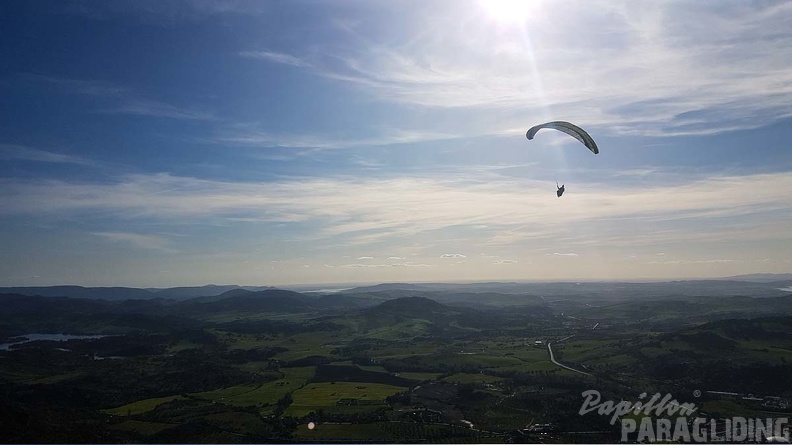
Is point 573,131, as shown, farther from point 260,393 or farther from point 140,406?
point 140,406

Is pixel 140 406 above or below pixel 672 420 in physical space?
below

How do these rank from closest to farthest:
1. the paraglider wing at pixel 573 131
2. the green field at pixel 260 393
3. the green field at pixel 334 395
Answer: the paraglider wing at pixel 573 131 < the green field at pixel 334 395 < the green field at pixel 260 393

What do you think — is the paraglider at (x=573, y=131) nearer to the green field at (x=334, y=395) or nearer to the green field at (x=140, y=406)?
the green field at (x=334, y=395)

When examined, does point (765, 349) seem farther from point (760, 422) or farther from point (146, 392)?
point (146, 392)

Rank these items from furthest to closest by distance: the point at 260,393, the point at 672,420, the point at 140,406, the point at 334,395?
the point at 260,393
the point at 334,395
the point at 140,406
the point at 672,420

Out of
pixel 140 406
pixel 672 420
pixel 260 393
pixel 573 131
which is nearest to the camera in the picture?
pixel 573 131

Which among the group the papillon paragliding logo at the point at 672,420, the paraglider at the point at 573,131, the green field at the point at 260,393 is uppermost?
the paraglider at the point at 573,131

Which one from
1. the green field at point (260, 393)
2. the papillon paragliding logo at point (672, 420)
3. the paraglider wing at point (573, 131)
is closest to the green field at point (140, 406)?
the green field at point (260, 393)

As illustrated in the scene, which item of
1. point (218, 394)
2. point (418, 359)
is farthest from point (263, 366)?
point (418, 359)

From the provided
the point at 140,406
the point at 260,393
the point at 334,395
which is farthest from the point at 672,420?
the point at 140,406
